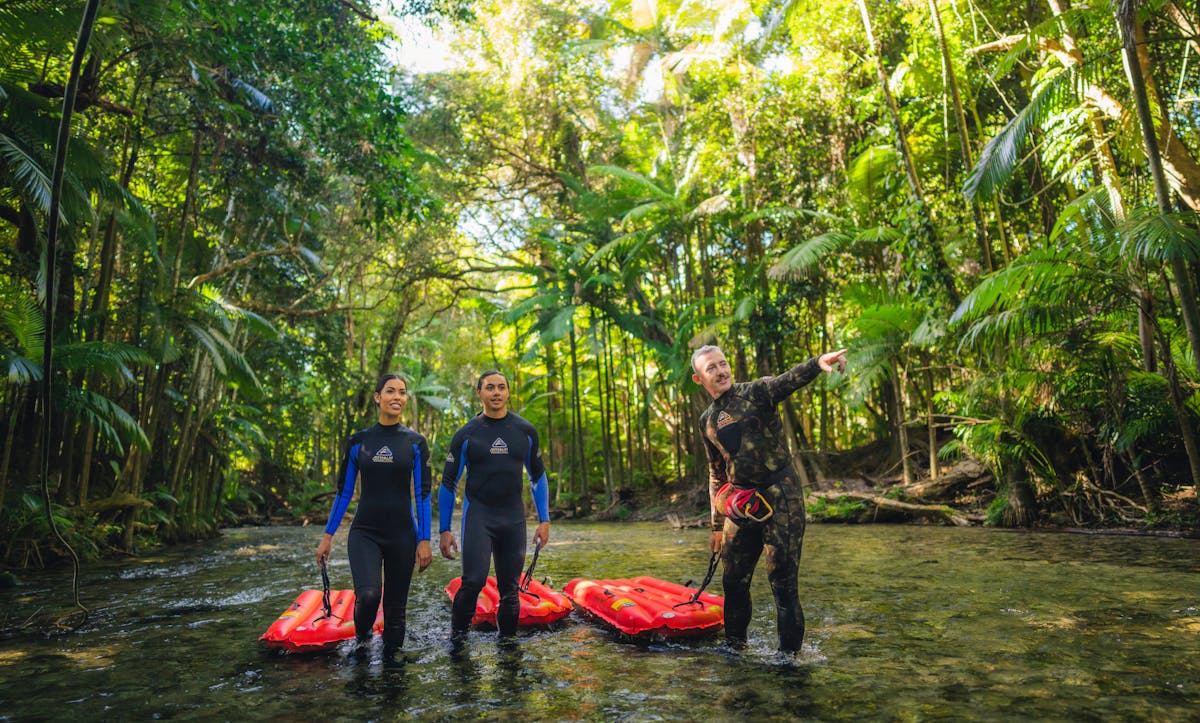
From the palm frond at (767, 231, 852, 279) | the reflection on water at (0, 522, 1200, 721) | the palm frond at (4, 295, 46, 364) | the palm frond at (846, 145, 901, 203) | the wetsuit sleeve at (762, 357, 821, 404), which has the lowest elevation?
the reflection on water at (0, 522, 1200, 721)

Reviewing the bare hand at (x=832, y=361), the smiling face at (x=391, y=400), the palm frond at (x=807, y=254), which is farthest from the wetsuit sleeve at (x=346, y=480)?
the palm frond at (x=807, y=254)

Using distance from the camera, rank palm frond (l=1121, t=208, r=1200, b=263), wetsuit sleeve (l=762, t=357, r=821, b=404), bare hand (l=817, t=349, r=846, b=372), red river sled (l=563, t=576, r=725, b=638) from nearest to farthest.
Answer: bare hand (l=817, t=349, r=846, b=372)
wetsuit sleeve (l=762, t=357, r=821, b=404)
red river sled (l=563, t=576, r=725, b=638)
palm frond (l=1121, t=208, r=1200, b=263)

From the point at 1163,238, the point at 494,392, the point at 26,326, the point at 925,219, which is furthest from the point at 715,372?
the point at 925,219

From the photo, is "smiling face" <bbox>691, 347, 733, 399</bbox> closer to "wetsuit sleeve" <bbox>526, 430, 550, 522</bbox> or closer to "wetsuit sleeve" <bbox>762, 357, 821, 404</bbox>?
"wetsuit sleeve" <bbox>762, 357, 821, 404</bbox>

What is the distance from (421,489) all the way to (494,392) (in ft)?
2.60

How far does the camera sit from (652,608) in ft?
15.9

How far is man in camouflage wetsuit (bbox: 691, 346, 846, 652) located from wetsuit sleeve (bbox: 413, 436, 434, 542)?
184 cm

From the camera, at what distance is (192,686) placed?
3889 mm

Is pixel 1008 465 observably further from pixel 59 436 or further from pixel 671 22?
pixel 671 22

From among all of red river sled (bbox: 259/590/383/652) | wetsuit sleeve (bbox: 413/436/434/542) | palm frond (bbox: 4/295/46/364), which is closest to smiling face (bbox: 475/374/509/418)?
wetsuit sleeve (bbox: 413/436/434/542)

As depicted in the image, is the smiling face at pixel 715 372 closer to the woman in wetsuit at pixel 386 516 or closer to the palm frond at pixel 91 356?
the woman in wetsuit at pixel 386 516

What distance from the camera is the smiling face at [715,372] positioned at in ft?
14.2

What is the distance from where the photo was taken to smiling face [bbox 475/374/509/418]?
4.98 meters

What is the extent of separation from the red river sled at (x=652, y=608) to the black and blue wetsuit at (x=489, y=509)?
649 millimetres
